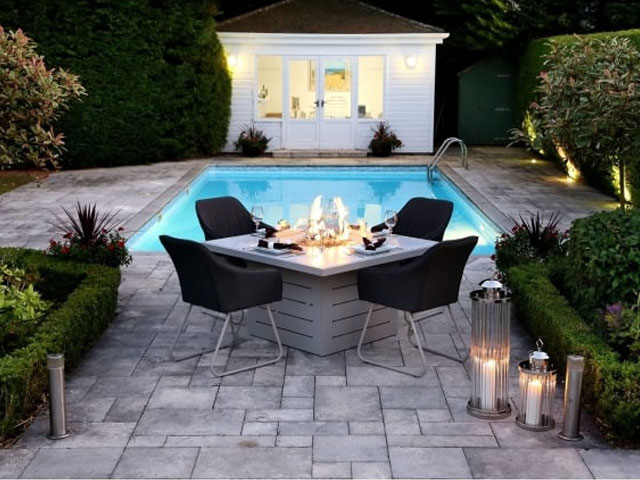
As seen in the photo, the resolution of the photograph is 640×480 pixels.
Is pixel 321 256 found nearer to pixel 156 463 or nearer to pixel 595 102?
pixel 156 463

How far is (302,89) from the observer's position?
62.9 ft

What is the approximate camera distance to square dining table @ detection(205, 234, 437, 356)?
642cm

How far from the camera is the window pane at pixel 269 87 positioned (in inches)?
755

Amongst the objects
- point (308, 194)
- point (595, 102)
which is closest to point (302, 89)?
point (308, 194)

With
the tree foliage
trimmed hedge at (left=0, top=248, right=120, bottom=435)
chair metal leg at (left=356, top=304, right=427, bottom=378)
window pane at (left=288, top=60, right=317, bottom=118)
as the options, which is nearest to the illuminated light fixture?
window pane at (left=288, top=60, right=317, bottom=118)

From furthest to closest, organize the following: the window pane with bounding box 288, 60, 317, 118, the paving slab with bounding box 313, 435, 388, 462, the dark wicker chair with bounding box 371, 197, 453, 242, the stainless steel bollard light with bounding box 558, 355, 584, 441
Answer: the window pane with bounding box 288, 60, 317, 118, the dark wicker chair with bounding box 371, 197, 453, 242, the stainless steel bollard light with bounding box 558, 355, 584, 441, the paving slab with bounding box 313, 435, 388, 462

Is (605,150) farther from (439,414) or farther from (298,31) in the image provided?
(298,31)

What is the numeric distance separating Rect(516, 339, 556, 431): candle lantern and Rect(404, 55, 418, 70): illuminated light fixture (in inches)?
579

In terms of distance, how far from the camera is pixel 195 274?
612cm

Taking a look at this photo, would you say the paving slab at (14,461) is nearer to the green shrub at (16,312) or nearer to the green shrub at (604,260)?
the green shrub at (16,312)

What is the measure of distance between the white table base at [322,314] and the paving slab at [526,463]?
1884 mm

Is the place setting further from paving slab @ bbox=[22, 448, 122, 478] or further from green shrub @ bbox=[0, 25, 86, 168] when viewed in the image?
paving slab @ bbox=[22, 448, 122, 478]

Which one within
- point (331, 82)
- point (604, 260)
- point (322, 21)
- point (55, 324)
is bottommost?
point (55, 324)

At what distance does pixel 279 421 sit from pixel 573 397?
167 centimetres
